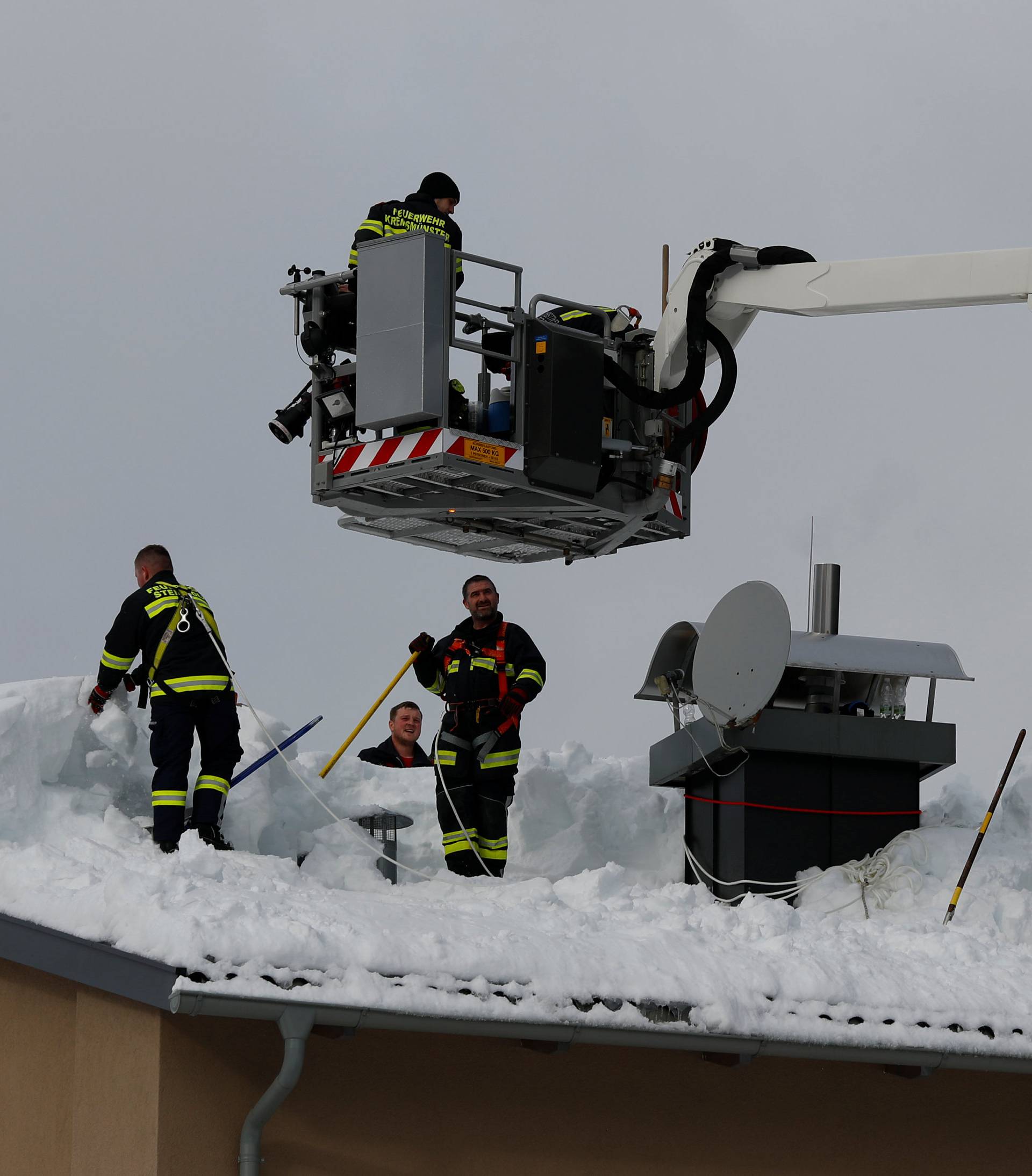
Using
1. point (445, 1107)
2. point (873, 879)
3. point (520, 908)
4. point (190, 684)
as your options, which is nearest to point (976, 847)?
point (873, 879)

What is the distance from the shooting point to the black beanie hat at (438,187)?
12.0m

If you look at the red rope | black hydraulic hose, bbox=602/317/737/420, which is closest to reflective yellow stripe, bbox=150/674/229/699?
black hydraulic hose, bbox=602/317/737/420

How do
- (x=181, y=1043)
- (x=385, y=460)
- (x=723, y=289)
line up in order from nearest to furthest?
(x=181, y=1043) < (x=385, y=460) < (x=723, y=289)

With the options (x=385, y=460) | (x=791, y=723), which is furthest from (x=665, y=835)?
(x=385, y=460)

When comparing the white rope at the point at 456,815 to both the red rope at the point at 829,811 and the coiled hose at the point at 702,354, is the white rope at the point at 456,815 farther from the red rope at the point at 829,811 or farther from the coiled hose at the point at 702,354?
the coiled hose at the point at 702,354

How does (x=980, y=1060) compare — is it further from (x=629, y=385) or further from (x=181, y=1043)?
(x=629, y=385)

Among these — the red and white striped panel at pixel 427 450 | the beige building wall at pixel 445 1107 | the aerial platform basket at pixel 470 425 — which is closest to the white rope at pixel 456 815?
the aerial platform basket at pixel 470 425

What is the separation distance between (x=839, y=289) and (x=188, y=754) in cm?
448

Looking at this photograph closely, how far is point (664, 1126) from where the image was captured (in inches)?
358

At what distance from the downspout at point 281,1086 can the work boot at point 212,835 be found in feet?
9.35

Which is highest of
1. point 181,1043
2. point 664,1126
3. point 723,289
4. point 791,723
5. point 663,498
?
point 723,289

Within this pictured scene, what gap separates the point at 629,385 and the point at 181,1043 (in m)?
5.13

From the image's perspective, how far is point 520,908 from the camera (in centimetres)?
960

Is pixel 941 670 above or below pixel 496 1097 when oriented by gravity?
above
